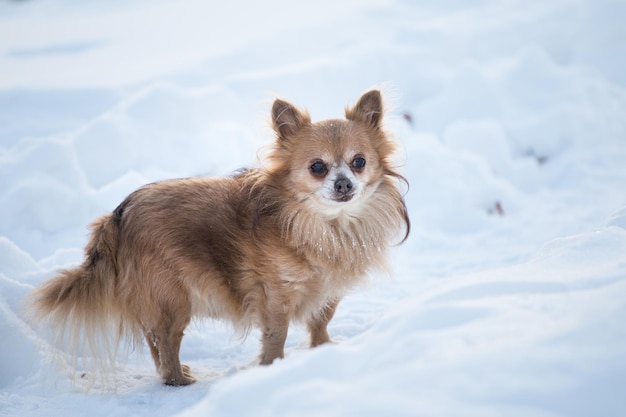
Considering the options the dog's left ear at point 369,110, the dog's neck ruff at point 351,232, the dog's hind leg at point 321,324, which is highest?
the dog's left ear at point 369,110

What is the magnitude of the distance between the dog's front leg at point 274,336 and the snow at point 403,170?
27 centimetres

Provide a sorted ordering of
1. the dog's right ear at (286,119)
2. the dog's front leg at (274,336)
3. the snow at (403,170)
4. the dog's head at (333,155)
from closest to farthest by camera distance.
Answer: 1. the snow at (403,170)
2. the dog's front leg at (274,336)
3. the dog's head at (333,155)
4. the dog's right ear at (286,119)

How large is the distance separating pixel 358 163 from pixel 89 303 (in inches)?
62.7

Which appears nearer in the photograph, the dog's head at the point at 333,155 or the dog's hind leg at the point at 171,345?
the dog's hind leg at the point at 171,345

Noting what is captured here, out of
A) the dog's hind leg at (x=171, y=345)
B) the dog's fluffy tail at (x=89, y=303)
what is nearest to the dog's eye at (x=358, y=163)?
the dog's hind leg at (x=171, y=345)

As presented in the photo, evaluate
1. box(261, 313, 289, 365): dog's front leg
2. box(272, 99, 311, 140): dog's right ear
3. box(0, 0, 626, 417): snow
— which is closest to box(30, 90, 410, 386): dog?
box(261, 313, 289, 365): dog's front leg

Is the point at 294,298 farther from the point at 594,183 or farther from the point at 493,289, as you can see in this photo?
the point at 594,183

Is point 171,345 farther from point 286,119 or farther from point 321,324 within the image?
point 286,119

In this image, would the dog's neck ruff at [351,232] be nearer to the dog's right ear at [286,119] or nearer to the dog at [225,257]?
the dog at [225,257]

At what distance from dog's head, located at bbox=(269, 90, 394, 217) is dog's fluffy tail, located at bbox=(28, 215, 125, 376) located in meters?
1.02

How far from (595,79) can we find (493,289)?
23.0ft

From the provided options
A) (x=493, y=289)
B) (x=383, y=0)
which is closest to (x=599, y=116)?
(x=383, y=0)

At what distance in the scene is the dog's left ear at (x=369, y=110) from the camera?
3754mm

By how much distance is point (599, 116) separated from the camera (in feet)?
24.6
